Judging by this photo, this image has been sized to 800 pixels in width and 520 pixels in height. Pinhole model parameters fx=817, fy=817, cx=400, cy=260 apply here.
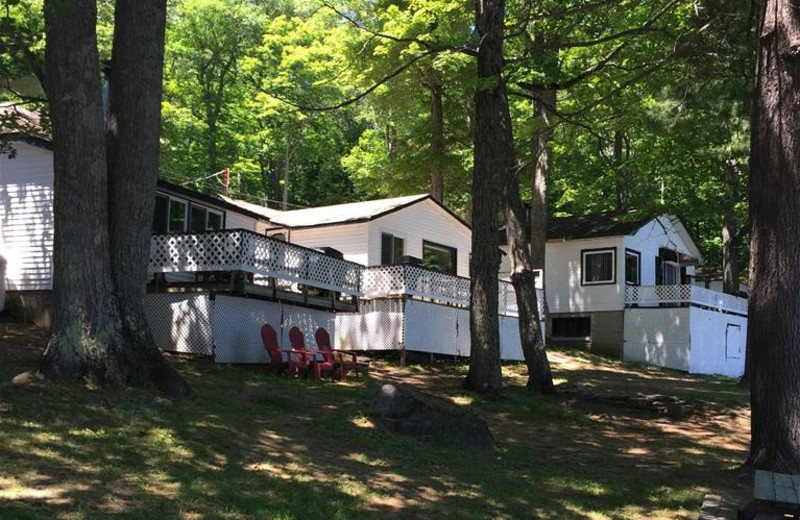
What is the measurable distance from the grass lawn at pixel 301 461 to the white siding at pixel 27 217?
4.13 metres

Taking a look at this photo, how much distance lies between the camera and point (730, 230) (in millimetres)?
30016

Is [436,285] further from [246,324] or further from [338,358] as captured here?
[246,324]

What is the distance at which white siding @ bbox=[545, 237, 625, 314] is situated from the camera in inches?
1277

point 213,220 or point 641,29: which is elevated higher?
point 641,29

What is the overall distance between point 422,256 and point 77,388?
1922cm

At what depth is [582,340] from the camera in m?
33.2

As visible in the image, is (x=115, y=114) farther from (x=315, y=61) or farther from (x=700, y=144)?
(x=315, y=61)

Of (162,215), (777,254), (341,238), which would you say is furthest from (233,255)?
(777,254)

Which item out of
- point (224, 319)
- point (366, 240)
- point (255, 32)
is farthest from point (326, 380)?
point (255, 32)

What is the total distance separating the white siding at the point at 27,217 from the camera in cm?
1878

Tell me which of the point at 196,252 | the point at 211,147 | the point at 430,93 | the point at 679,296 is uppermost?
the point at 211,147

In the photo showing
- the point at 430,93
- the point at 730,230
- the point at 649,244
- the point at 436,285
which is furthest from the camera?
the point at 649,244

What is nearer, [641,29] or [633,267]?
[641,29]

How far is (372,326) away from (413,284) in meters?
1.58
